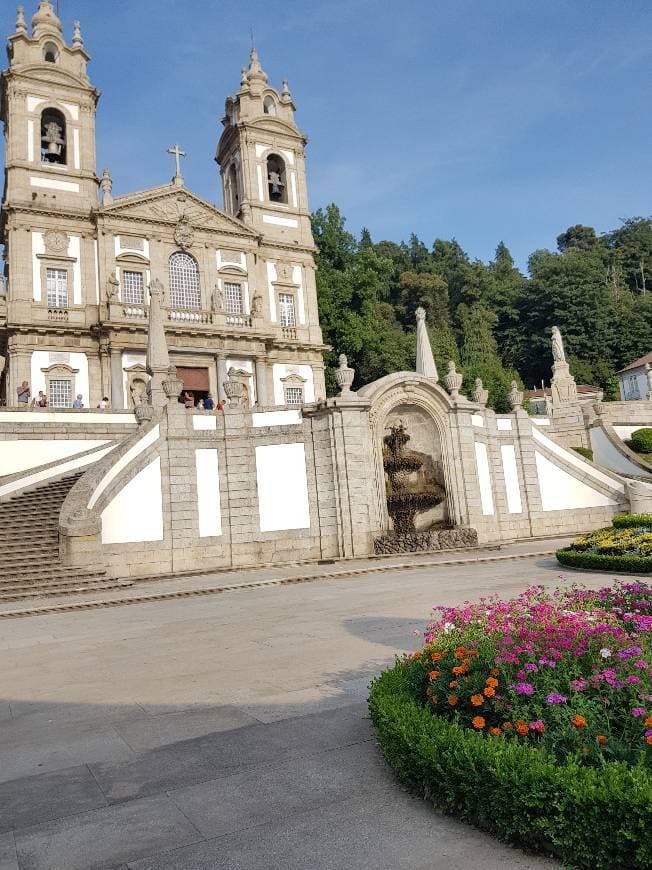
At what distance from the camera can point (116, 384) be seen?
1207 inches

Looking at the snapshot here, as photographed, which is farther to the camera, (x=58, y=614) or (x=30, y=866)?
(x=58, y=614)

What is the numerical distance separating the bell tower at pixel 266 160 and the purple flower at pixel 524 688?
3598 centimetres

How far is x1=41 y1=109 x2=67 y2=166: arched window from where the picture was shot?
33.5 m

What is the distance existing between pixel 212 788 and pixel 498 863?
189 cm

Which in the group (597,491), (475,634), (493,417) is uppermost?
(493,417)

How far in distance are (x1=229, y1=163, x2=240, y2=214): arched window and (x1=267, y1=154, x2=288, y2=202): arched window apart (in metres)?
1.96

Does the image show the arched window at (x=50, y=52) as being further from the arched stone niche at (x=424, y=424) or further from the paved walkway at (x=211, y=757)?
the paved walkway at (x=211, y=757)

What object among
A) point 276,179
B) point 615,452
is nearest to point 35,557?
point 615,452

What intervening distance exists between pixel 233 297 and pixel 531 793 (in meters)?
34.3

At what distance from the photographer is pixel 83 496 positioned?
53.7 feet

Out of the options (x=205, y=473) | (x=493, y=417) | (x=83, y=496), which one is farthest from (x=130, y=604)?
(x=493, y=417)

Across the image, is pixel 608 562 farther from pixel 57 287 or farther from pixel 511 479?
pixel 57 287

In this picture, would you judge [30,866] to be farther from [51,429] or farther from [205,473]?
[51,429]

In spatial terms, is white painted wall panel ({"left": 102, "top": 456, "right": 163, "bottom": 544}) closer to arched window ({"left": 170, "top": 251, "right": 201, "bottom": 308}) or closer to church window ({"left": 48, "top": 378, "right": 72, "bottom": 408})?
church window ({"left": 48, "top": 378, "right": 72, "bottom": 408})
